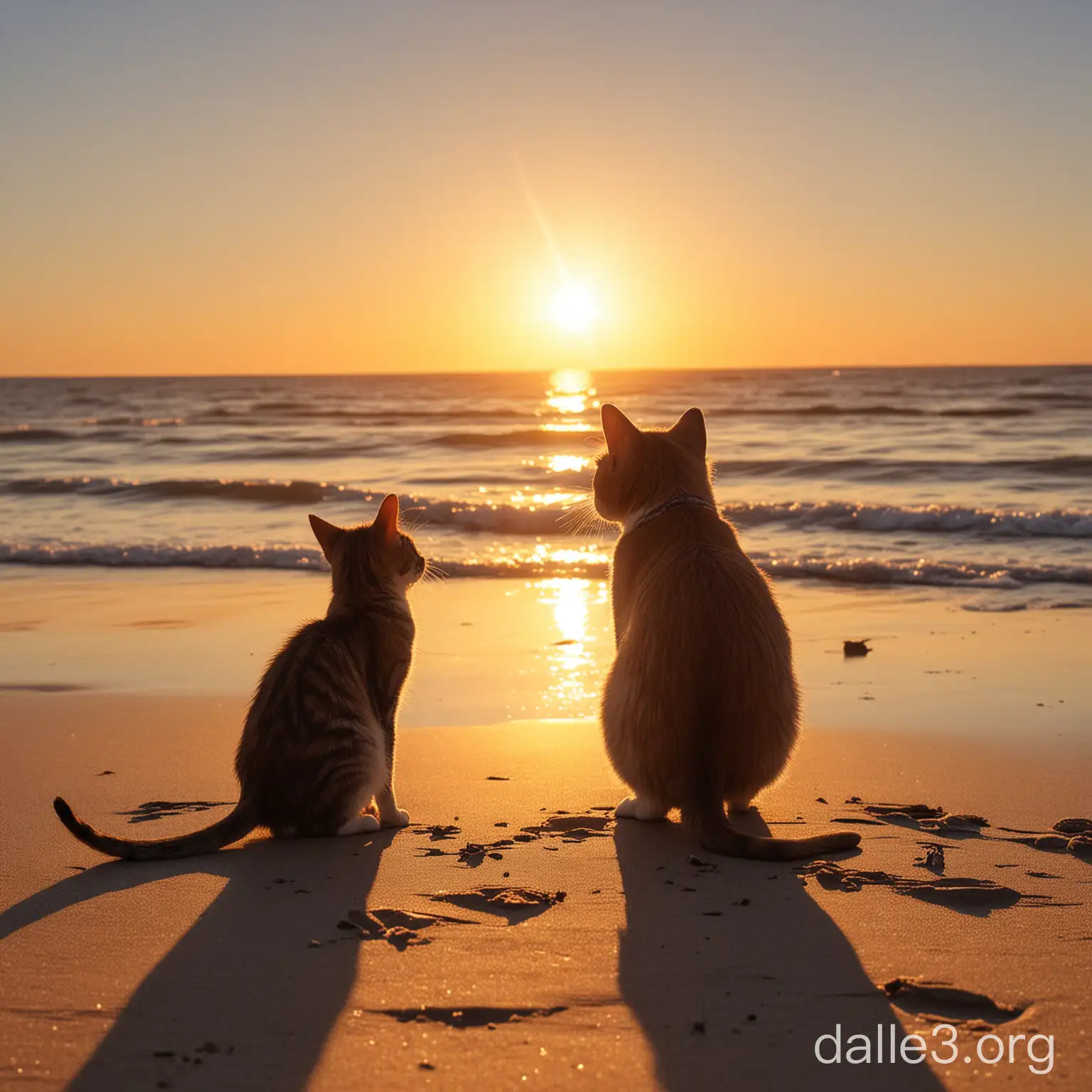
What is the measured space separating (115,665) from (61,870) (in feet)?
14.0

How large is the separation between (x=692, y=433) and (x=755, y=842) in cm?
197

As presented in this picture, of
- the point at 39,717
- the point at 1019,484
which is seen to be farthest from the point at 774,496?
the point at 39,717

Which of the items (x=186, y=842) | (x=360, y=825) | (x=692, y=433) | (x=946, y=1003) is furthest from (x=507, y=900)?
(x=692, y=433)

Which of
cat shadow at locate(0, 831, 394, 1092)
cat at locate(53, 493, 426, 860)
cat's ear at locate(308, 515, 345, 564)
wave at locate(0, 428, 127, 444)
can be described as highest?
wave at locate(0, 428, 127, 444)

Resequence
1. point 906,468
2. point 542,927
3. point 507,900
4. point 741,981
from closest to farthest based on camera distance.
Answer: point 741,981 < point 542,927 < point 507,900 < point 906,468

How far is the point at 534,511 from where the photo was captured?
1803cm

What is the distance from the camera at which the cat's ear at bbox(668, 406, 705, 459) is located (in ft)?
17.1

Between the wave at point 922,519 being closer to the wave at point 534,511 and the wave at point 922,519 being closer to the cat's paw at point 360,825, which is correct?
the wave at point 534,511

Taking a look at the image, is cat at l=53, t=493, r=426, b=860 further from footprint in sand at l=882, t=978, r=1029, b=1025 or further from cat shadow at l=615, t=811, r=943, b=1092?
footprint in sand at l=882, t=978, r=1029, b=1025

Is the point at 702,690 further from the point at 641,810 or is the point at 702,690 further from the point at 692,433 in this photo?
the point at 692,433

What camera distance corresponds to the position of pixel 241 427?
42375mm

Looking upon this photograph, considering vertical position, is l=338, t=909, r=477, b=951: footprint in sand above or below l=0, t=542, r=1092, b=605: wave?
below

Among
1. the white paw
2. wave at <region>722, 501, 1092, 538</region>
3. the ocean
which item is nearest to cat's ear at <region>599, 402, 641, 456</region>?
the ocean

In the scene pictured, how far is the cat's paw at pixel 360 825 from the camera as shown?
450 centimetres
